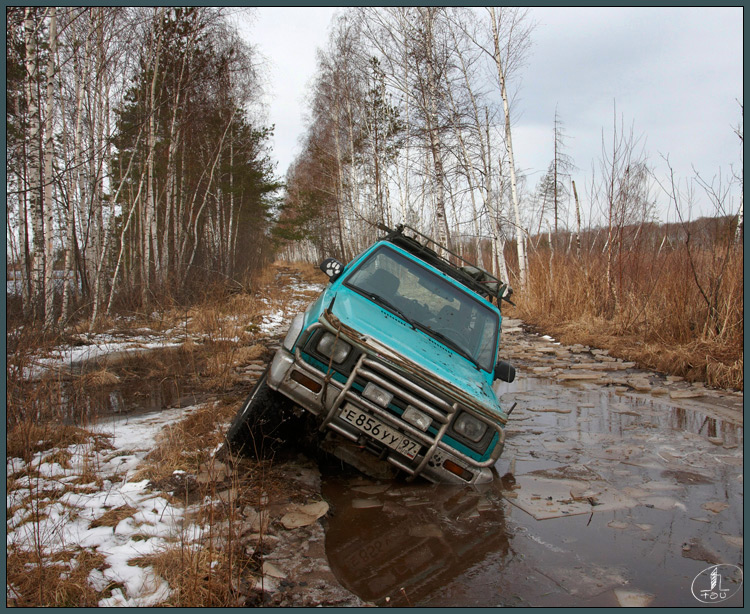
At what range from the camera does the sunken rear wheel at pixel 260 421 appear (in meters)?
3.51

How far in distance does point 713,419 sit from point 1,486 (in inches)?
249

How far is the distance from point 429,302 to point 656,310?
6433 millimetres

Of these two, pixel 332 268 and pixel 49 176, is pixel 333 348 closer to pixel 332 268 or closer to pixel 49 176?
pixel 332 268

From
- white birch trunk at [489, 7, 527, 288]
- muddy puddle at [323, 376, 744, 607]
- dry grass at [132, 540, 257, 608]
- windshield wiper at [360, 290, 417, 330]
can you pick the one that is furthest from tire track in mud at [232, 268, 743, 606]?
white birch trunk at [489, 7, 527, 288]

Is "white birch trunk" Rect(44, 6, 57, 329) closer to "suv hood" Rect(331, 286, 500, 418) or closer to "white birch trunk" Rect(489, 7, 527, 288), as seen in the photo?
"suv hood" Rect(331, 286, 500, 418)

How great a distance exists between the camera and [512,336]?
451 inches

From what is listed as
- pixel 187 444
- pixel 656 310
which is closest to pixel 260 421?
pixel 187 444

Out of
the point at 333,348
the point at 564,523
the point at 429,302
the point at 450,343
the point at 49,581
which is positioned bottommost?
the point at 564,523

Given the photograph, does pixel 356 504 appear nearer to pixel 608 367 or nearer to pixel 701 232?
pixel 608 367

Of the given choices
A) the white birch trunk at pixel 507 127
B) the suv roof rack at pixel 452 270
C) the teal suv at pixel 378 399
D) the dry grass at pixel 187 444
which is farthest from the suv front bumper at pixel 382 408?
the white birch trunk at pixel 507 127

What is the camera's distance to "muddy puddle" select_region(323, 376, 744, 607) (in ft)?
8.00

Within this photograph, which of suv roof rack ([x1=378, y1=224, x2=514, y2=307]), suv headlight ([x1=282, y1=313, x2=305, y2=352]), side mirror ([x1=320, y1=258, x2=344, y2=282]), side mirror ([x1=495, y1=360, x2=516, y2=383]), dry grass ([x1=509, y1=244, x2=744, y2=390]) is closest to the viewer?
suv headlight ([x1=282, y1=313, x2=305, y2=352])

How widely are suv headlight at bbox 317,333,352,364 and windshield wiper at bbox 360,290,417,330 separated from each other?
0.86m

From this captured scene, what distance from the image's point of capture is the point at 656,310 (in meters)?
8.80
